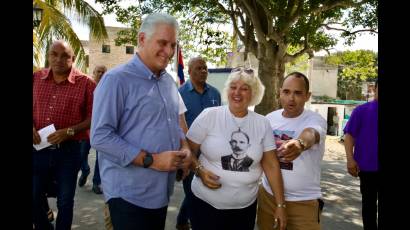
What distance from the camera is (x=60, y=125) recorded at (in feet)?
11.4

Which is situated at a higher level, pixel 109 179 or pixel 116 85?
pixel 116 85

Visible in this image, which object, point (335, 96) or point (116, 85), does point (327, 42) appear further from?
point (335, 96)

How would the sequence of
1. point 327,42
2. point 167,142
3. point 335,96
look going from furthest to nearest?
point 335,96
point 327,42
point 167,142

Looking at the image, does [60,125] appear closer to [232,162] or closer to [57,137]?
[57,137]

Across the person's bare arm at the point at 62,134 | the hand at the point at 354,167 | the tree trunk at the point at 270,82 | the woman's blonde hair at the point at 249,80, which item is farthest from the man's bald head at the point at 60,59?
the tree trunk at the point at 270,82

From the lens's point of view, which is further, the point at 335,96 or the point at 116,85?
the point at 335,96

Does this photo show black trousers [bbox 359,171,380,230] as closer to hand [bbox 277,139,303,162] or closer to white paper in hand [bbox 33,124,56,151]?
hand [bbox 277,139,303,162]

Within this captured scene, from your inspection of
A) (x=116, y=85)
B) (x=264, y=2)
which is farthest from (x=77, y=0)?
(x=116, y=85)

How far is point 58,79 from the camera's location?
3.51 meters

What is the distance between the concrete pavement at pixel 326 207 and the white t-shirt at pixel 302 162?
2.31 meters

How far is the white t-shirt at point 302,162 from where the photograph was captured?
9.26 feet

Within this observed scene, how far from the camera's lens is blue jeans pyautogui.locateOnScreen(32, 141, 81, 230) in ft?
11.1

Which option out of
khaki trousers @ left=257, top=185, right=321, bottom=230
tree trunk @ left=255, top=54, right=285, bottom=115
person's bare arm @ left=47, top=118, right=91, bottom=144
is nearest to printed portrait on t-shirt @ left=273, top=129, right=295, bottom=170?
khaki trousers @ left=257, top=185, right=321, bottom=230
